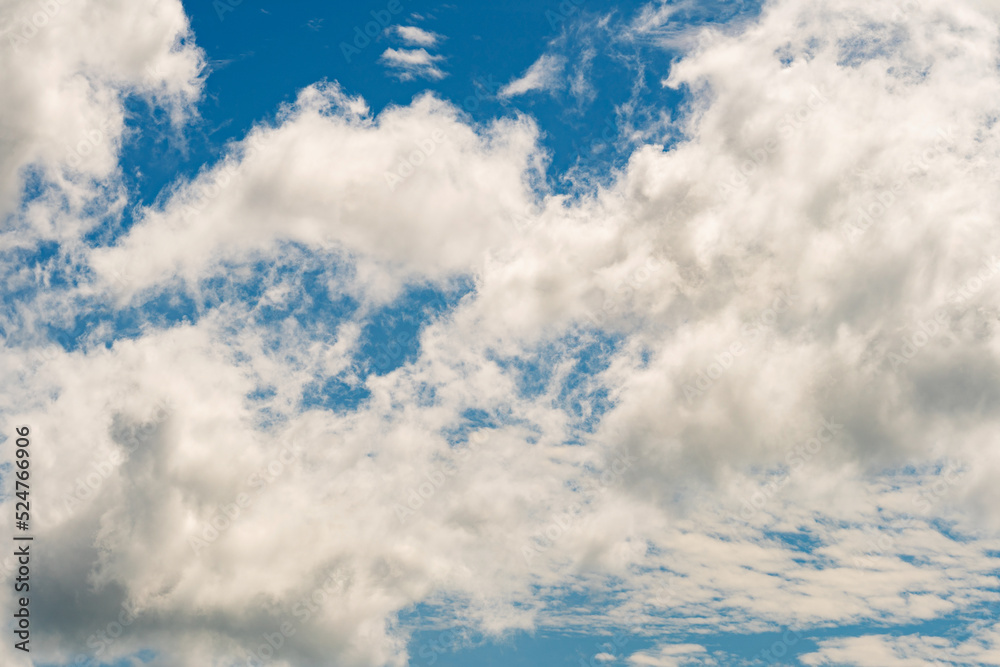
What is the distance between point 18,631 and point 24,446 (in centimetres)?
3277

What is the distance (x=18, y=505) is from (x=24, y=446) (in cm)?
1010

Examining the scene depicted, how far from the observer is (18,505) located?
100625mm

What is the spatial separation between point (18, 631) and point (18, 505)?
22.7 m

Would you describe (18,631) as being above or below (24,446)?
below

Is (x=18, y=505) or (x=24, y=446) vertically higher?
(x=24, y=446)

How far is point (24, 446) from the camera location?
100062 mm

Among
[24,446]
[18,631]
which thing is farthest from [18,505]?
[18,631]

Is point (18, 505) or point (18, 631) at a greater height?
point (18, 505)

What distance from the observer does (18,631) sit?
103m

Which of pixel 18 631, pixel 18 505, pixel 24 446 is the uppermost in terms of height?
pixel 24 446

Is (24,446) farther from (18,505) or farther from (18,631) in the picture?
(18,631)
